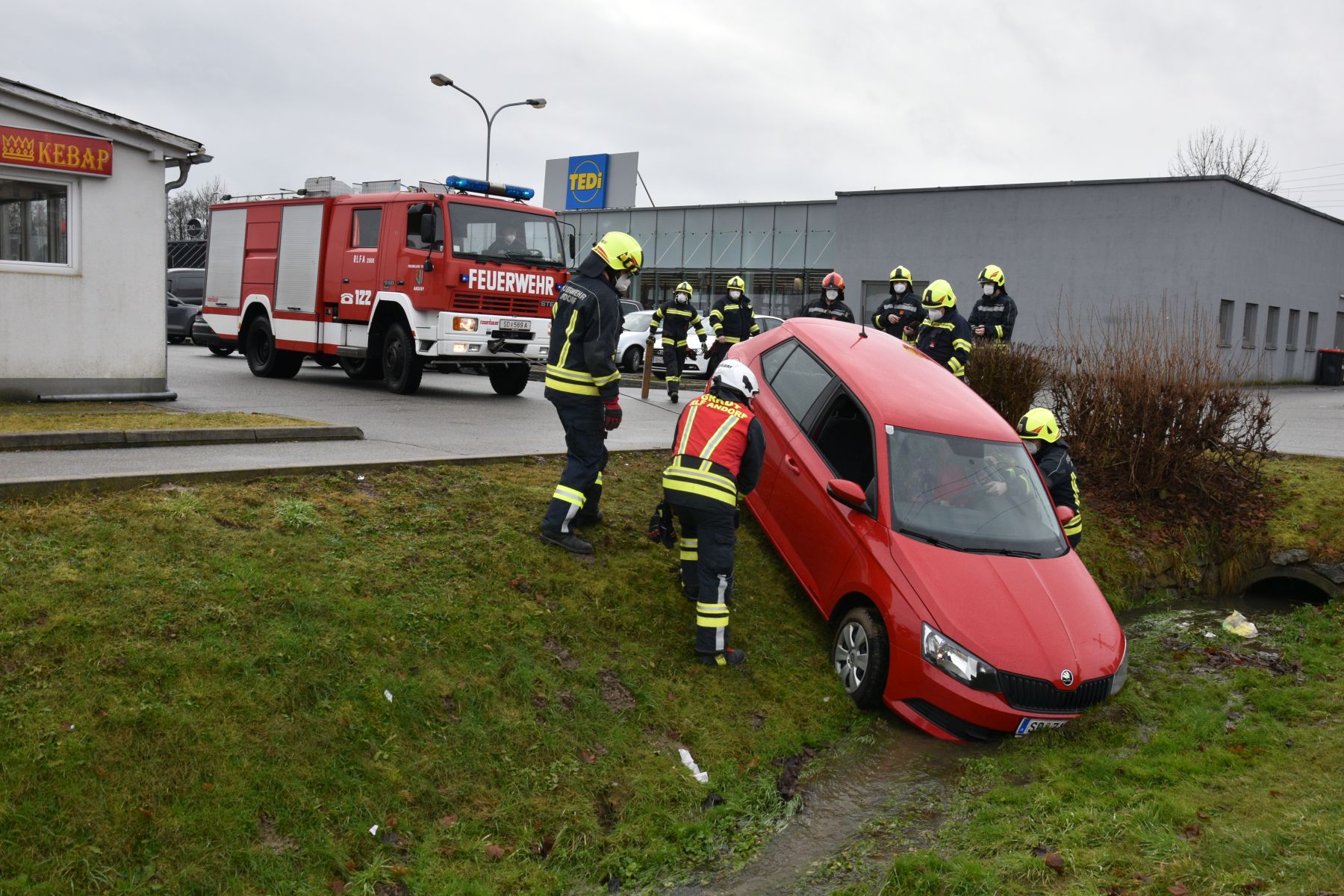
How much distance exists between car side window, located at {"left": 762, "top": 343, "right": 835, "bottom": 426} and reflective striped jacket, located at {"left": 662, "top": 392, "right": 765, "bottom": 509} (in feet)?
4.80

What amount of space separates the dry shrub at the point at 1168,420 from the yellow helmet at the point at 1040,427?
3.03m

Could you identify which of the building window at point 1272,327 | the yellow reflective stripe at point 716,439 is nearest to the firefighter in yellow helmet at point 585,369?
the yellow reflective stripe at point 716,439

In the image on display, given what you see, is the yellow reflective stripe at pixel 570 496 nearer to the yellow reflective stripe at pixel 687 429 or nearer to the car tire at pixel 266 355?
the yellow reflective stripe at pixel 687 429

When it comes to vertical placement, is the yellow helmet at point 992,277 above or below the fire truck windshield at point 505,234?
below

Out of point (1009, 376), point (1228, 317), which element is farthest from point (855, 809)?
point (1228, 317)

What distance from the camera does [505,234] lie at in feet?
47.1

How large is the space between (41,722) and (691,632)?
3618 mm

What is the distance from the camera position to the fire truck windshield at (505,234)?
13891 millimetres

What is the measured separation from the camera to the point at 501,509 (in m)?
7.51

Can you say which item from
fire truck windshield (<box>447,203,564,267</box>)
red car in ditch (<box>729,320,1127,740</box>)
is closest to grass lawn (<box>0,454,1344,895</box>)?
red car in ditch (<box>729,320,1127,740</box>)

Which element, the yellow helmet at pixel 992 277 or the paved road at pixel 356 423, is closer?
the paved road at pixel 356 423

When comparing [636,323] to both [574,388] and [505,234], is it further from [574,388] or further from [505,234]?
[574,388]

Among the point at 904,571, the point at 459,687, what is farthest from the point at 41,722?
the point at 904,571

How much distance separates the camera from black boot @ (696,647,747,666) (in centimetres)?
641
